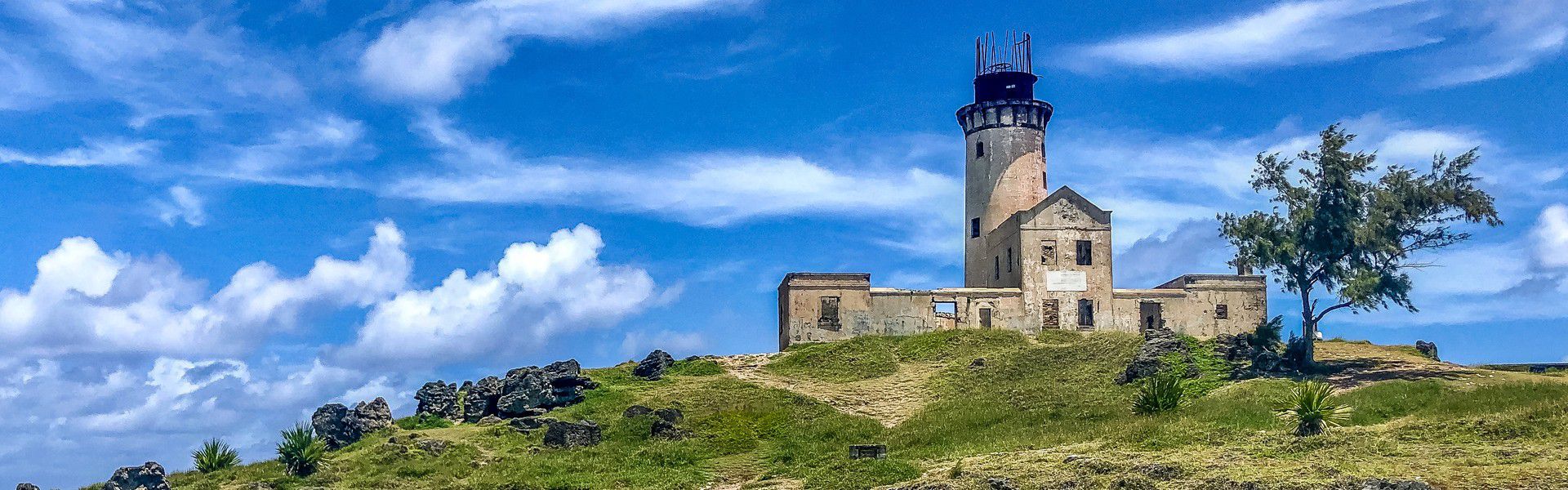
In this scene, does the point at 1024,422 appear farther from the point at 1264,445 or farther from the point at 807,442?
the point at 1264,445

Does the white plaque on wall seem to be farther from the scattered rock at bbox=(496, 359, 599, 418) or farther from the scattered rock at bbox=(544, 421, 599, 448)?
the scattered rock at bbox=(544, 421, 599, 448)

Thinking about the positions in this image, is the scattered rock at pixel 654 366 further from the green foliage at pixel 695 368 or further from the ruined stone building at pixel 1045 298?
the ruined stone building at pixel 1045 298

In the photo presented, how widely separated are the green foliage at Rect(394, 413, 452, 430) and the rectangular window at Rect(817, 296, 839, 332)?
702 inches

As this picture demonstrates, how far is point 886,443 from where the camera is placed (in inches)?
1464

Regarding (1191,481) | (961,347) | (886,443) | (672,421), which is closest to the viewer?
(1191,481)

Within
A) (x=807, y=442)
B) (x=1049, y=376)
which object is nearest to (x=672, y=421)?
(x=807, y=442)

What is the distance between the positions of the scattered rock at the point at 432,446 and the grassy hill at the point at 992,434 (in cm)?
64

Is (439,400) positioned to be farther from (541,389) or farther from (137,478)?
(137,478)

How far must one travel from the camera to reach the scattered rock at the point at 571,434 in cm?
3934

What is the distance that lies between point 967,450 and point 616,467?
8856 mm

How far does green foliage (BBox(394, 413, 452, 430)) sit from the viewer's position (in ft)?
144

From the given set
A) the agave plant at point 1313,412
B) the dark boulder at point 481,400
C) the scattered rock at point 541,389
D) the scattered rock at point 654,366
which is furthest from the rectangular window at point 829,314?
the agave plant at point 1313,412

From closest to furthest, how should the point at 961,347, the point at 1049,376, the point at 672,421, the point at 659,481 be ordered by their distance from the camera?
the point at 659,481
the point at 672,421
the point at 1049,376
the point at 961,347

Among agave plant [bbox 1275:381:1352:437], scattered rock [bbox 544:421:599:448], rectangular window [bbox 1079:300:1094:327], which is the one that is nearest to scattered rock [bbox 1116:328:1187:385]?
agave plant [bbox 1275:381:1352:437]
